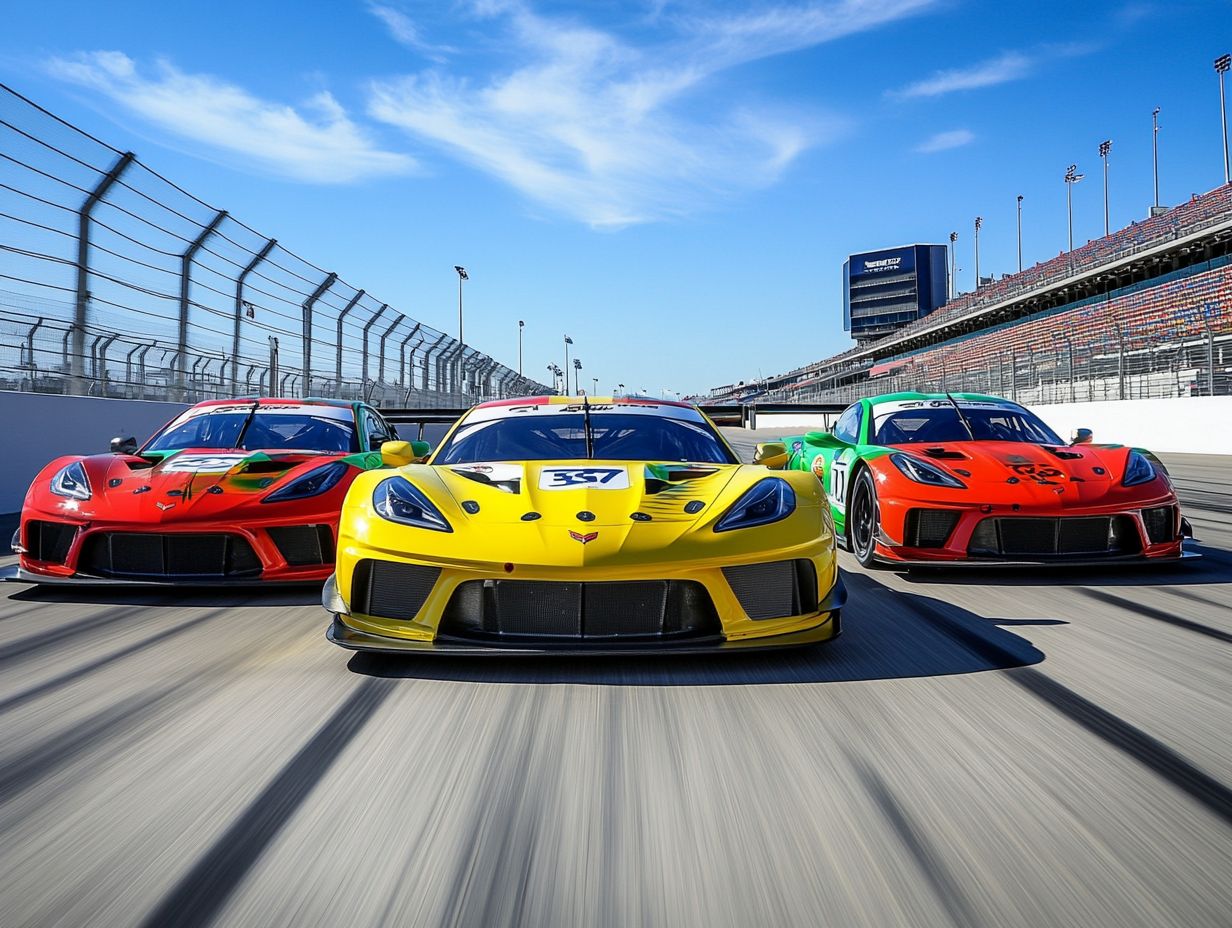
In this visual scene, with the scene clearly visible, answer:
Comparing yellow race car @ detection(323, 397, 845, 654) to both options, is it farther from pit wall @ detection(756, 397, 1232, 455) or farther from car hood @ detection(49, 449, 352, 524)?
pit wall @ detection(756, 397, 1232, 455)

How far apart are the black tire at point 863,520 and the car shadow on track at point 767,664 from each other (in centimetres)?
157

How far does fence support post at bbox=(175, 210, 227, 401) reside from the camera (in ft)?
37.0

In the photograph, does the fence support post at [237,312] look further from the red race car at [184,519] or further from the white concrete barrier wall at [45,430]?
the red race car at [184,519]

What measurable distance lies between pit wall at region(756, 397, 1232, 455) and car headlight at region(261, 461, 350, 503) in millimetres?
14044

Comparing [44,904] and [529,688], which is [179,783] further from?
[529,688]

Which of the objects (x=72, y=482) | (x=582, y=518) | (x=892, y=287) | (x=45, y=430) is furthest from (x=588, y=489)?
(x=892, y=287)

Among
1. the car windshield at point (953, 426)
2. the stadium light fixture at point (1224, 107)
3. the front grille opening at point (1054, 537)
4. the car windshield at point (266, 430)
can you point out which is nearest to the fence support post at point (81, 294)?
the car windshield at point (266, 430)

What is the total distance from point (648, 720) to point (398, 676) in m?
0.97

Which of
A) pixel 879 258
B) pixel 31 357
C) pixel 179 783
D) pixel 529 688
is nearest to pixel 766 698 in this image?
pixel 529 688

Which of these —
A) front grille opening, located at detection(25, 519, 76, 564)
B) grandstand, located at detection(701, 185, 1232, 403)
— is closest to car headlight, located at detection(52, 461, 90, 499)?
front grille opening, located at detection(25, 519, 76, 564)

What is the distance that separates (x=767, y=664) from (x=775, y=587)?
11.5 inches

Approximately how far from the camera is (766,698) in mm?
2955

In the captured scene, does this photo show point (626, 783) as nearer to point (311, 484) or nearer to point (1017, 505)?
point (311, 484)

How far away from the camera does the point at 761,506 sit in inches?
137
